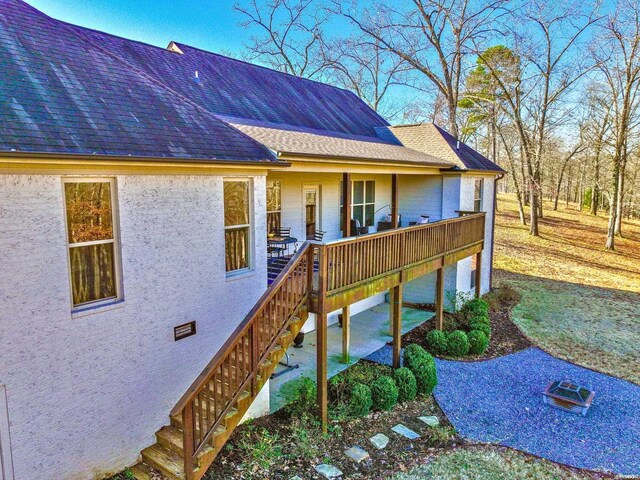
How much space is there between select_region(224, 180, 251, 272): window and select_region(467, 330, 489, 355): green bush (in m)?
6.86

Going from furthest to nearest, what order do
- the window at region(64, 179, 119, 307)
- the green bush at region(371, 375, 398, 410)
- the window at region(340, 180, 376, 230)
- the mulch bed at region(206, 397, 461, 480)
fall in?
the window at region(340, 180, 376, 230)
the green bush at region(371, 375, 398, 410)
the mulch bed at region(206, 397, 461, 480)
the window at region(64, 179, 119, 307)

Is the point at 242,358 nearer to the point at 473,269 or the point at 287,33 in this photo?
the point at 473,269

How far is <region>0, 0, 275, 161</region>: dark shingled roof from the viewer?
5316mm

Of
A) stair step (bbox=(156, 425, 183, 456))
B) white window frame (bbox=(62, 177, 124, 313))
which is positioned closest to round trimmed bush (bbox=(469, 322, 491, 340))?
stair step (bbox=(156, 425, 183, 456))

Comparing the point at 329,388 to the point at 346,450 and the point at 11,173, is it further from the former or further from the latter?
the point at 11,173

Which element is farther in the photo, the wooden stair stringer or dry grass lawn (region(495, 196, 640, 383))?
dry grass lawn (region(495, 196, 640, 383))

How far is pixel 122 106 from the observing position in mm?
6555

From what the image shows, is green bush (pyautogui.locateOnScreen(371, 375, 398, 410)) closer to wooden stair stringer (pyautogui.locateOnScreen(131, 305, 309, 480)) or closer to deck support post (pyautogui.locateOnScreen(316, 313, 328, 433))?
deck support post (pyautogui.locateOnScreen(316, 313, 328, 433))

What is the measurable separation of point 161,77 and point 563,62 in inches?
1026

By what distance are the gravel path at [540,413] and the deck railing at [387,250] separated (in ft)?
9.63

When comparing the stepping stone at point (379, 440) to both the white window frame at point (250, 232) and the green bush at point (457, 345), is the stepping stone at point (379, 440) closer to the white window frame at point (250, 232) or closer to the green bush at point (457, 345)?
the white window frame at point (250, 232)

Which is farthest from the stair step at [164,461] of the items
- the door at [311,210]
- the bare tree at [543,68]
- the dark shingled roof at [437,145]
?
the bare tree at [543,68]

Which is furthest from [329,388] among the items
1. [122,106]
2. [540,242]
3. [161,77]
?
[540,242]

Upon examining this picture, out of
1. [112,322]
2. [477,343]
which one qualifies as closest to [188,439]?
[112,322]
